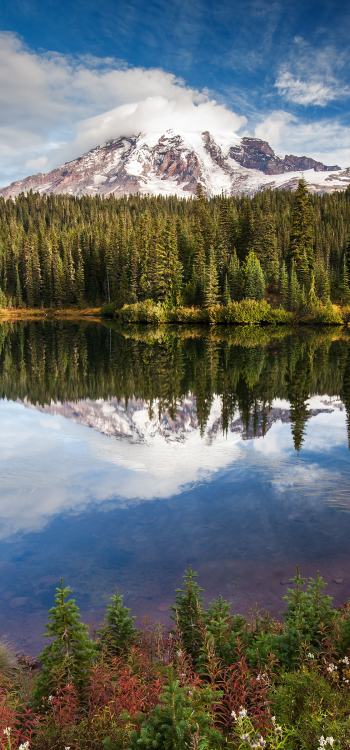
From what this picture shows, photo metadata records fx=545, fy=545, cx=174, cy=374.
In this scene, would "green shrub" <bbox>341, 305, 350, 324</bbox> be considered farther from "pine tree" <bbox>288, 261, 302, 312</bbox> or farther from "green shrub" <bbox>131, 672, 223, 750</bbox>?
"green shrub" <bbox>131, 672, 223, 750</bbox>

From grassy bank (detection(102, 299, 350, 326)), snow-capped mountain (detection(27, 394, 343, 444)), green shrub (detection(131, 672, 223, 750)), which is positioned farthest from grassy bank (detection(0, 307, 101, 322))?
green shrub (detection(131, 672, 223, 750))

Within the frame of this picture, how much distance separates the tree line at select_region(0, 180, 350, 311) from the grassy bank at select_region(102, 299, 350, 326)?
2033mm

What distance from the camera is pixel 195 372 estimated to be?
42156mm

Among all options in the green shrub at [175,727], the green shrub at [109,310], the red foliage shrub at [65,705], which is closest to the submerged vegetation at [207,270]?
the green shrub at [109,310]

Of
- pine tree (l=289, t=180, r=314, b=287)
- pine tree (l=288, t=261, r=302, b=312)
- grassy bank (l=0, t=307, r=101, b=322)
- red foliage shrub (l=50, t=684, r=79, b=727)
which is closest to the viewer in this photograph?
red foliage shrub (l=50, t=684, r=79, b=727)

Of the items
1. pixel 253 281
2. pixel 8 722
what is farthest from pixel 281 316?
pixel 8 722

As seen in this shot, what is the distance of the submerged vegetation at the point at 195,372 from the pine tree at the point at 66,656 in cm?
1767

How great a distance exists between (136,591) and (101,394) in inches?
945

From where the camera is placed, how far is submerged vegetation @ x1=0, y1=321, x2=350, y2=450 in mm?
31328

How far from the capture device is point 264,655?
779cm

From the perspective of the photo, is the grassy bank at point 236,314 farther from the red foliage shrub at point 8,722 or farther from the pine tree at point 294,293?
the red foliage shrub at point 8,722

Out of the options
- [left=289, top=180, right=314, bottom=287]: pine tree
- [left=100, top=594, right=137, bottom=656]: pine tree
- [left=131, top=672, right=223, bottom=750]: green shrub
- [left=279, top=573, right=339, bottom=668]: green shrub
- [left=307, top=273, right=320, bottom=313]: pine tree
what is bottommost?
[left=100, top=594, right=137, bottom=656]: pine tree

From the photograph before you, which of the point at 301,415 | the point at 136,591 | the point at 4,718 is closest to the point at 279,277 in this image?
the point at 301,415

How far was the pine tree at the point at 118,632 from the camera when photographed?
880cm
